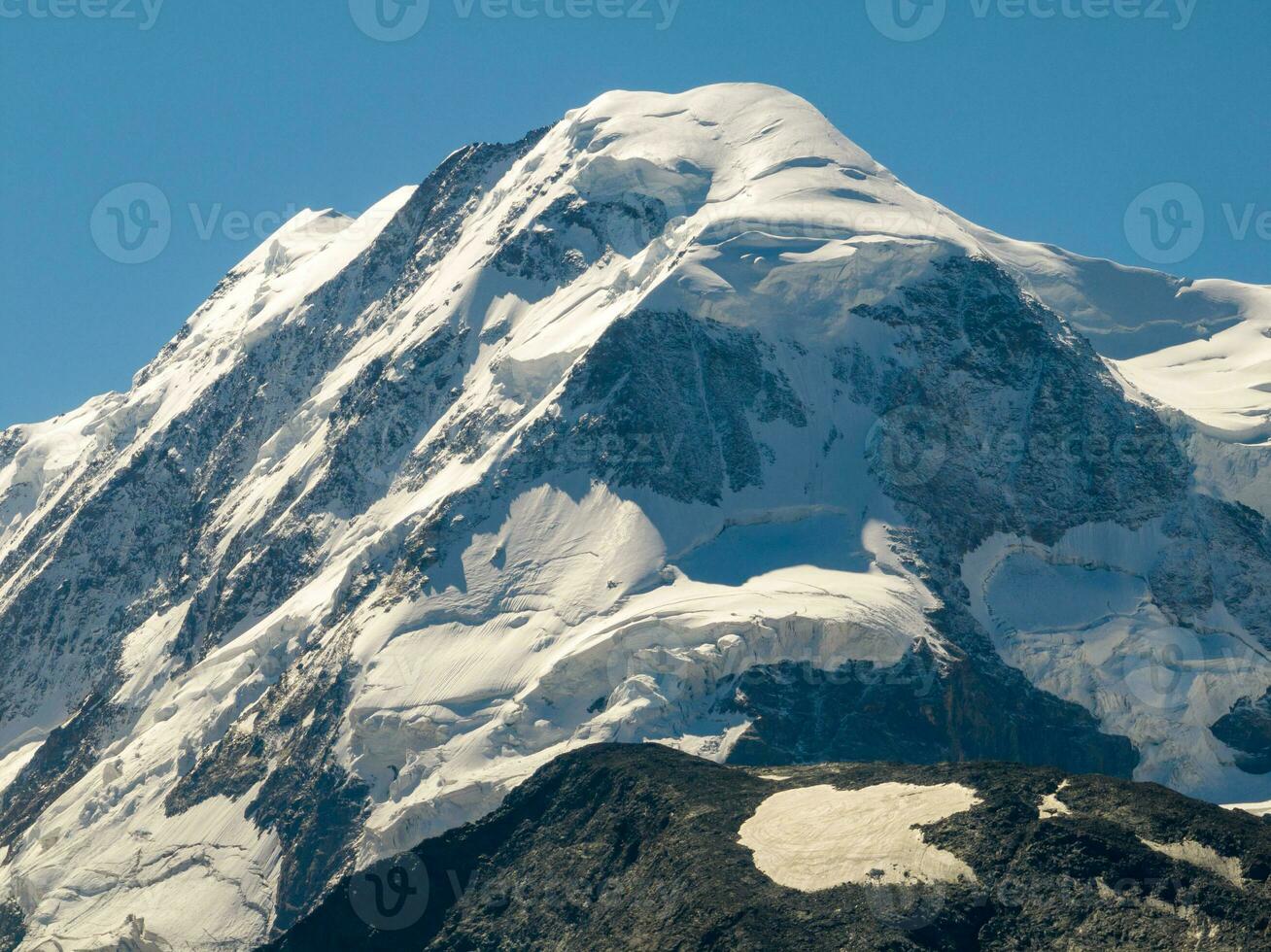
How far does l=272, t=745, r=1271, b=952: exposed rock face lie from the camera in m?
104

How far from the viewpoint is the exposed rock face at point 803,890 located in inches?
4085

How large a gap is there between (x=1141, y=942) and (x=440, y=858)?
153ft

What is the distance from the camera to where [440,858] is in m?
135

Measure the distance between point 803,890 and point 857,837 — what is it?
4057mm

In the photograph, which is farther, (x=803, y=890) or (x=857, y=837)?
(x=857, y=837)

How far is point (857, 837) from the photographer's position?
376 feet

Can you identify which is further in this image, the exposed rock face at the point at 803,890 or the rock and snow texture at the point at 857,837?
the rock and snow texture at the point at 857,837

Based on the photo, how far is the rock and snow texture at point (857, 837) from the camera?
362 ft

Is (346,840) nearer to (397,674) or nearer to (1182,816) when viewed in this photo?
(397,674)

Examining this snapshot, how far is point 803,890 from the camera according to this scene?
113 m

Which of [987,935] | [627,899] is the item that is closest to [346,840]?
[627,899]

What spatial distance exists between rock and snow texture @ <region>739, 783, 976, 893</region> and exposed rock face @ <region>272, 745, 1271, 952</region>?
1.06 ft

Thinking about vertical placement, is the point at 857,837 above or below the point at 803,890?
above

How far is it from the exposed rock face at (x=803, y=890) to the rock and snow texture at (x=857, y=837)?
0.32 m
